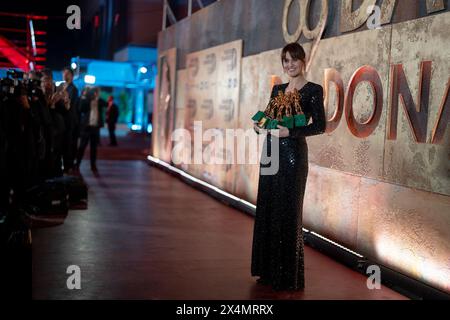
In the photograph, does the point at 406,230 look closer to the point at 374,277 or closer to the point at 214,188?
the point at 374,277

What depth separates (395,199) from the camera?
479cm

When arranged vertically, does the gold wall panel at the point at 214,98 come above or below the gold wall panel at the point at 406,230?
above

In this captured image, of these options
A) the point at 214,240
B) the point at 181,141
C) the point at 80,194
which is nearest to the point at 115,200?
the point at 80,194

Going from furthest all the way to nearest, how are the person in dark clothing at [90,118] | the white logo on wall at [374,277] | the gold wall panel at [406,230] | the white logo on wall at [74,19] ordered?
the person in dark clothing at [90,118] → the white logo on wall at [74,19] → the white logo on wall at [374,277] → the gold wall panel at [406,230]

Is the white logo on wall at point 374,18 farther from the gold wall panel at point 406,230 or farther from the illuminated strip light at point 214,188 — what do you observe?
the illuminated strip light at point 214,188

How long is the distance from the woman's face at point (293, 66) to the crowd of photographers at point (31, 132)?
2.36m

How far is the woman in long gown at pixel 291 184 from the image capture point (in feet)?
14.3

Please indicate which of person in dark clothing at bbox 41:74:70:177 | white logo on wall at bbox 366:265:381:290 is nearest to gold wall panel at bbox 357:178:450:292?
white logo on wall at bbox 366:265:381:290

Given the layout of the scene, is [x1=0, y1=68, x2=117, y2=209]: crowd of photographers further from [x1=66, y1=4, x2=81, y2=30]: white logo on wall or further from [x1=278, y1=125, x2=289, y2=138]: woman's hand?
[x1=278, y1=125, x2=289, y2=138]: woman's hand

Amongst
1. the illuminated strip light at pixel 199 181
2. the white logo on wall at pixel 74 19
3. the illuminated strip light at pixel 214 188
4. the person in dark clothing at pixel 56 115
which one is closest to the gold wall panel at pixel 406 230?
the illuminated strip light at pixel 214 188

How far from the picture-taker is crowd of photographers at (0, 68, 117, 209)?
18.0 feet

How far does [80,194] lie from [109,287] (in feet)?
12.6
